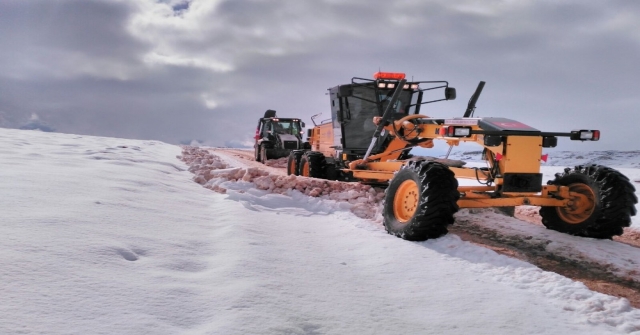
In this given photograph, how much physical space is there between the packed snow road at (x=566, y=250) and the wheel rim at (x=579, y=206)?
0.27 m

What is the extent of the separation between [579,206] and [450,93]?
3.28 metres

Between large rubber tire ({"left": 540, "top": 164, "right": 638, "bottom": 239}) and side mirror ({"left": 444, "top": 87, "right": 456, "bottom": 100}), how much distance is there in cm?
281

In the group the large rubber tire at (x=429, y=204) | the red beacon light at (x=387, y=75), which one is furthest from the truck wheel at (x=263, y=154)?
the large rubber tire at (x=429, y=204)

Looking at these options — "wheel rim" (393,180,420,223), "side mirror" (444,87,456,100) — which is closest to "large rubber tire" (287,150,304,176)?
"side mirror" (444,87,456,100)

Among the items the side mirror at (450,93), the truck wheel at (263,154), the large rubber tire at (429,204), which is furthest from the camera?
the truck wheel at (263,154)

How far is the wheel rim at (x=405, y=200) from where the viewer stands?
4.61 m

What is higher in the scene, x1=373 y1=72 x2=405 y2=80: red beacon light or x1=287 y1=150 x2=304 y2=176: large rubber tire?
x1=373 y1=72 x2=405 y2=80: red beacon light

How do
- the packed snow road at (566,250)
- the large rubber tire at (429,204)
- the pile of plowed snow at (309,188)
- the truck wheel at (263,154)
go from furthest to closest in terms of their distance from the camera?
the truck wheel at (263,154) < the pile of plowed snow at (309,188) < the large rubber tire at (429,204) < the packed snow road at (566,250)

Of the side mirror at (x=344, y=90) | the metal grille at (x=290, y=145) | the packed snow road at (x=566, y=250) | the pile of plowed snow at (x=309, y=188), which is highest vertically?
the side mirror at (x=344, y=90)

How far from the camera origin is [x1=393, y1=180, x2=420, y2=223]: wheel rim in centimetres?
461

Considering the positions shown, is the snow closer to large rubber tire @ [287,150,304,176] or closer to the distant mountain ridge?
large rubber tire @ [287,150,304,176]

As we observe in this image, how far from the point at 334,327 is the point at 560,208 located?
445 cm

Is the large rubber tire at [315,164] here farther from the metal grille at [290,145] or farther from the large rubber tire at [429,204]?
the metal grille at [290,145]

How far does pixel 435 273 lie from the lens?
309 centimetres
